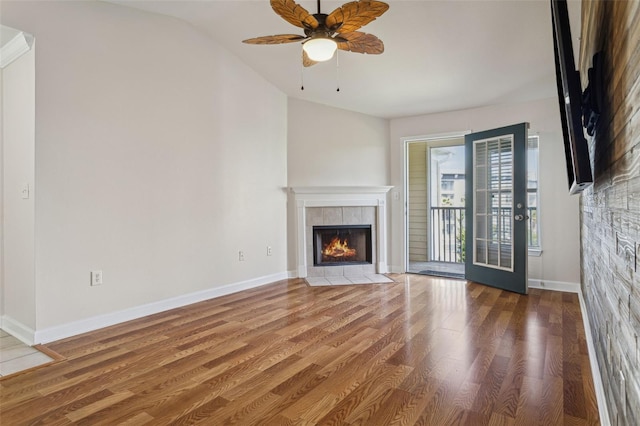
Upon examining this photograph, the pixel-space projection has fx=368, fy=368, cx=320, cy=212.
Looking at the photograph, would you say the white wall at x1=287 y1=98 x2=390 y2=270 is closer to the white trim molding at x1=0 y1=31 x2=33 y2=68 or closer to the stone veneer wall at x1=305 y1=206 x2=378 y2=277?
the stone veneer wall at x1=305 y1=206 x2=378 y2=277

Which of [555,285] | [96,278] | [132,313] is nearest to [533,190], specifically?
[555,285]

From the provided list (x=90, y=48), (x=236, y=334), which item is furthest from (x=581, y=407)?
(x=90, y=48)

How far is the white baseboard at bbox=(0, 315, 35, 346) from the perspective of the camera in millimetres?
2893

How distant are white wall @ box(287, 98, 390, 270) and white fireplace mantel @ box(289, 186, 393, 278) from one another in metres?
0.11

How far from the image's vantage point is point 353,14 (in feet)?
7.89

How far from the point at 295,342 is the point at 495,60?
11.1 feet

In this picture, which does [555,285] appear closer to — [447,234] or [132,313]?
[447,234]

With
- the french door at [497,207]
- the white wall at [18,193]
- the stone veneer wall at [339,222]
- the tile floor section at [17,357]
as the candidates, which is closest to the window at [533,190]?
the french door at [497,207]

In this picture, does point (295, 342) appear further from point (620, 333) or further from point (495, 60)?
point (495, 60)

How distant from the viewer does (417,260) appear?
7.31m

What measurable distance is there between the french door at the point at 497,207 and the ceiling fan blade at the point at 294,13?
3081 millimetres

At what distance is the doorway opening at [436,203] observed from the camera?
23.5 feet

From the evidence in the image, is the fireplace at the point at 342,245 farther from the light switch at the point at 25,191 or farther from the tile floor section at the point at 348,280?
the light switch at the point at 25,191

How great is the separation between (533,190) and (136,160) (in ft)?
15.6
